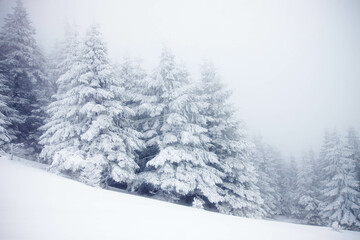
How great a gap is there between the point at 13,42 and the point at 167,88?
50.1ft

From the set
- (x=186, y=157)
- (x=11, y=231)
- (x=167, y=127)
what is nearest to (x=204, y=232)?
(x=11, y=231)

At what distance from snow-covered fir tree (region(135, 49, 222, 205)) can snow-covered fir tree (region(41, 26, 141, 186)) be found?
1.66m

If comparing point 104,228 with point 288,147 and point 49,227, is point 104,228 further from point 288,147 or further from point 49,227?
point 288,147

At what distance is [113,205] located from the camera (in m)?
6.76

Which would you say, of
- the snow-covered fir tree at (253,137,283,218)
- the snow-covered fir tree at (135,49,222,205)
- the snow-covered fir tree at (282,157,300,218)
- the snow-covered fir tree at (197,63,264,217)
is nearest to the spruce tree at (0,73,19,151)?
the snow-covered fir tree at (135,49,222,205)

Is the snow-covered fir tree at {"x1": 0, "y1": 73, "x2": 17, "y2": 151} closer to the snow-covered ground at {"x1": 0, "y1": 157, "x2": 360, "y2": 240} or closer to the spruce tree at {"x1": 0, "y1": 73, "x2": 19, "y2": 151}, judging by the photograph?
the spruce tree at {"x1": 0, "y1": 73, "x2": 19, "y2": 151}

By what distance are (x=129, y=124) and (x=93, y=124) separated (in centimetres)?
322

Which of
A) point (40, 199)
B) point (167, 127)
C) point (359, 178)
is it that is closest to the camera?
point (40, 199)

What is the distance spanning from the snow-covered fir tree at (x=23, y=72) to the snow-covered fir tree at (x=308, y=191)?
38.4 meters

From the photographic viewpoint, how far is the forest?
46.4ft

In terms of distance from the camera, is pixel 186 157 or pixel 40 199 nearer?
pixel 40 199

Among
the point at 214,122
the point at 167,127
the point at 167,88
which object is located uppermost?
the point at 167,88

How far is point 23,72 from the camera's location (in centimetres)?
1952

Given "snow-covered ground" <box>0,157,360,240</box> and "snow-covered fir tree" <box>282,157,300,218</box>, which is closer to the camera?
"snow-covered ground" <box>0,157,360,240</box>
